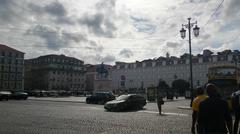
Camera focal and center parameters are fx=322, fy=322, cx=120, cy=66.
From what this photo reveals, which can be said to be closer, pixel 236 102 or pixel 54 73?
pixel 236 102

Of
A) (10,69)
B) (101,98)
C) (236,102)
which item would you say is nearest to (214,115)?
(236,102)

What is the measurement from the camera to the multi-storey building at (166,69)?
128938 millimetres

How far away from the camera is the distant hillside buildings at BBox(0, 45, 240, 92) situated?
124438 millimetres

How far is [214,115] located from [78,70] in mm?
148628

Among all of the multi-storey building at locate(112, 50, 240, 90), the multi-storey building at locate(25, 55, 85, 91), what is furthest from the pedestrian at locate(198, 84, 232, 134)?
the multi-storey building at locate(25, 55, 85, 91)

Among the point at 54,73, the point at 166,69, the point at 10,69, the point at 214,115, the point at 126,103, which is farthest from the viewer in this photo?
the point at 166,69

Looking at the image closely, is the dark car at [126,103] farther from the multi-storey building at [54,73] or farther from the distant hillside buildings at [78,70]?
the multi-storey building at [54,73]

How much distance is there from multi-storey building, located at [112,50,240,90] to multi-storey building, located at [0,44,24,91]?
4094 cm

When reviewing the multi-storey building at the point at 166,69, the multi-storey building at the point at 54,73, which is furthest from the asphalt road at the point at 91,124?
the multi-storey building at the point at 54,73

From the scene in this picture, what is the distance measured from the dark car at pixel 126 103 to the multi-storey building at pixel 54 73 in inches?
4440

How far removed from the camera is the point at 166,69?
5605 inches

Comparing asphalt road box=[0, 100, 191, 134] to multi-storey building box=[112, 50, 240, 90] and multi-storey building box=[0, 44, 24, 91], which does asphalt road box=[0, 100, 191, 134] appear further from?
multi-storey building box=[0, 44, 24, 91]

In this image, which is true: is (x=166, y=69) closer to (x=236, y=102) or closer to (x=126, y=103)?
(x=126, y=103)

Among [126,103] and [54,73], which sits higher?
[54,73]
